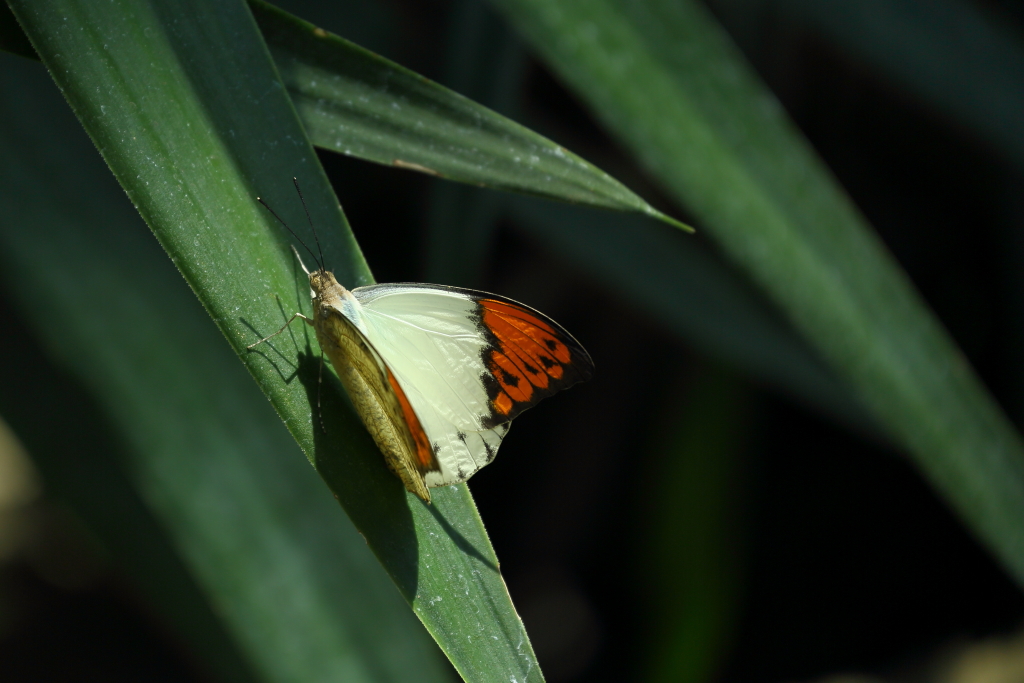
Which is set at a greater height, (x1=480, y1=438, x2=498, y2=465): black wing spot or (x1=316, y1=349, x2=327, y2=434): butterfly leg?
(x1=316, y1=349, x2=327, y2=434): butterfly leg

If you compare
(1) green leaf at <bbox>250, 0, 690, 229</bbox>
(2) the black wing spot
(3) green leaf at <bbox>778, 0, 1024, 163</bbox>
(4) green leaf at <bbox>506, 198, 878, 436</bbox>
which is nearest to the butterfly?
(2) the black wing spot

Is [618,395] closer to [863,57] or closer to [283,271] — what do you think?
[863,57]

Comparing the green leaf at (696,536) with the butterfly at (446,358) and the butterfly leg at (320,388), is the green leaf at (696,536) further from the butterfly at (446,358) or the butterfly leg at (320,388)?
the butterfly leg at (320,388)

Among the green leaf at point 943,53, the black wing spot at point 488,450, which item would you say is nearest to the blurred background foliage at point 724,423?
the green leaf at point 943,53

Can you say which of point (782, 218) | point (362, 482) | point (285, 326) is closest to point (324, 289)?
point (285, 326)

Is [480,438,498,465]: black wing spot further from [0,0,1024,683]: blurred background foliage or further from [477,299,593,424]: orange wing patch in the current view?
[0,0,1024,683]: blurred background foliage

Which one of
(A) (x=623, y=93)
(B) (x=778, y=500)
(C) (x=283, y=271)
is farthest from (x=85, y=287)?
(B) (x=778, y=500)
